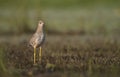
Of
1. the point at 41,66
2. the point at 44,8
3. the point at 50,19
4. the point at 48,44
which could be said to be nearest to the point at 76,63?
the point at 41,66

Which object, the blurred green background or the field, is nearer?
the field

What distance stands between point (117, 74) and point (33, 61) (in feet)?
4.64

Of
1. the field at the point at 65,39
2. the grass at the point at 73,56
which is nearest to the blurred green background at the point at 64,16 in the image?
the field at the point at 65,39

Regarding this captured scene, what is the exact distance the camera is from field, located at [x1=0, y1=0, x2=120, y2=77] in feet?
27.3

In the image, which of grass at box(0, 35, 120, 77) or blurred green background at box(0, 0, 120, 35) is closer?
grass at box(0, 35, 120, 77)

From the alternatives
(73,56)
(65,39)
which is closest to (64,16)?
(65,39)

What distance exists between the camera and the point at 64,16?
1459 cm

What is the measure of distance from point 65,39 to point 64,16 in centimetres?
265

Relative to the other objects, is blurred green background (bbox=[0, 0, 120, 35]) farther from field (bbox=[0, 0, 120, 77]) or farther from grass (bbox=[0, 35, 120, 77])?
grass (bbox=[0, 35, 120, 77])

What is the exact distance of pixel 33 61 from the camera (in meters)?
8.84

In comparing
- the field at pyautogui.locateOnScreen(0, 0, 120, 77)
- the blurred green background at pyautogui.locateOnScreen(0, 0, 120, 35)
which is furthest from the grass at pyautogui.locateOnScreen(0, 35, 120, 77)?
the blurred green background at pyautogui.locateOnScreen(0, 0, 120, 35)

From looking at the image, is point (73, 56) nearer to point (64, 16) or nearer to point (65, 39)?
point (65, 39)

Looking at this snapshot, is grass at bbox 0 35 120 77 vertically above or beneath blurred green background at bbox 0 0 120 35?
beneath

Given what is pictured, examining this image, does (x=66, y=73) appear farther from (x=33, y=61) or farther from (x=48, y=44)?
(x=48, y=44)
